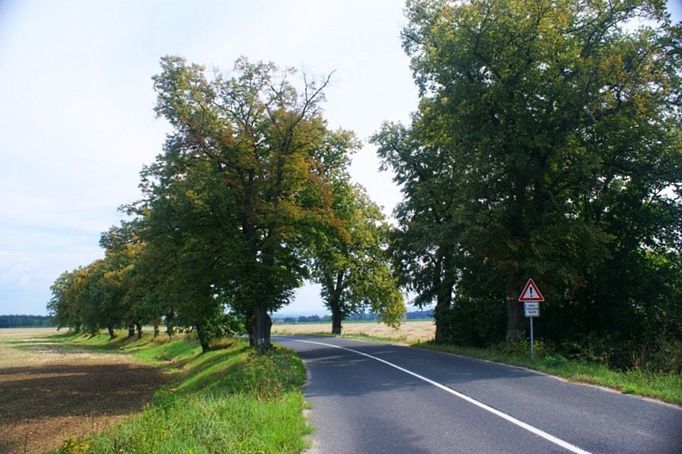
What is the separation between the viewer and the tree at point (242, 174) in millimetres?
24438

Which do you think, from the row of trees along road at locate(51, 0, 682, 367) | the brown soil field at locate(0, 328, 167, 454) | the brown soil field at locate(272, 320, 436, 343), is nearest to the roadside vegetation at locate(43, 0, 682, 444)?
the row of trees along road at locate(51, 0, 682, 367)

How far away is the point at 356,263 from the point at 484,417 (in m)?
34.2

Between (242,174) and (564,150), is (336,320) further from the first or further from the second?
(564,150)

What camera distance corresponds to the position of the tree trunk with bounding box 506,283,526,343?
23.0 meters

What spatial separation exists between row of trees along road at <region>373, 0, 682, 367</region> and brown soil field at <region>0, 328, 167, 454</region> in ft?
48.3

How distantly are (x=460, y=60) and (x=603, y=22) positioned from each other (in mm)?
6188

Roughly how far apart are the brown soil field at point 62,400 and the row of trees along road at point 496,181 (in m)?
5.42

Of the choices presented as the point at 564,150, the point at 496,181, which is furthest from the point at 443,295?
the point at 564,150

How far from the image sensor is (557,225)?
20953mm

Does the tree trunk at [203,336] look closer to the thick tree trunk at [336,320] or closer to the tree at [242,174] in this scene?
the tree at [242,174]

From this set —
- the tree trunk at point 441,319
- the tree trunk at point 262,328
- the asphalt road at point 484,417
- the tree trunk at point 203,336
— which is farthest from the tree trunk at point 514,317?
the tree trunk at point 203,336

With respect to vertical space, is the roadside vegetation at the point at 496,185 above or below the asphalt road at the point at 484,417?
above

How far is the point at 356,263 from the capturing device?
43.3m

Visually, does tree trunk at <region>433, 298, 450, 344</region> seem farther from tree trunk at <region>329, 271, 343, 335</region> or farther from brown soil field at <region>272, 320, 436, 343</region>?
tree trunk at <region>329, 271, 343, 335</region>
